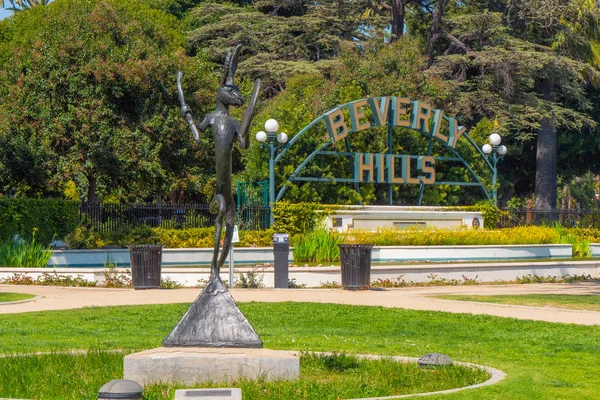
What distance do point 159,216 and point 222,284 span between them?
2207cm

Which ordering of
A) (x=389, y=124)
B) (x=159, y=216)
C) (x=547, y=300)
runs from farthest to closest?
(x=389, y=124) → (x=159, y=216) → (x=547, y=300)

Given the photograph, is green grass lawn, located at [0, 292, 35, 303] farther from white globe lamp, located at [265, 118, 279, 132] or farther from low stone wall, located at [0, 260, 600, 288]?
white globe lamp, located at [265, 118, 279, 132]

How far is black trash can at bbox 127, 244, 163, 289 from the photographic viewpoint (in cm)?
2281

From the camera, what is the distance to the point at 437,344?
14.5 m

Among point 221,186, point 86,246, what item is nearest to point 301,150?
point 86,246

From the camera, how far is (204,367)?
10328 millimetres

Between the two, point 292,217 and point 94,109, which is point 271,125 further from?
point 94,109

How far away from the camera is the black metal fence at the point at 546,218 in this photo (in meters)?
39.8

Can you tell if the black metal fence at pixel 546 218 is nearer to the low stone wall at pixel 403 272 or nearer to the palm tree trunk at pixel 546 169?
the palm tree trunk at pixel 546 169

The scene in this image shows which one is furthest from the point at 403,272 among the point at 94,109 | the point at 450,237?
the point at 94,109

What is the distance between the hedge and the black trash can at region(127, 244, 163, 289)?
625cm

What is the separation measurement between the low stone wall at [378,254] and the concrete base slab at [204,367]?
55.6ft

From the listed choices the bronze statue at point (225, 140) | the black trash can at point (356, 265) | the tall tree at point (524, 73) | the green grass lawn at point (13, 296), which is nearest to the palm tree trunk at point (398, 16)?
the tall tree at point (524, 73)

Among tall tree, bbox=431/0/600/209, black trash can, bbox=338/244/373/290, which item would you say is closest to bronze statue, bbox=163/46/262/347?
black trash can, bbox=338/244/373/290
